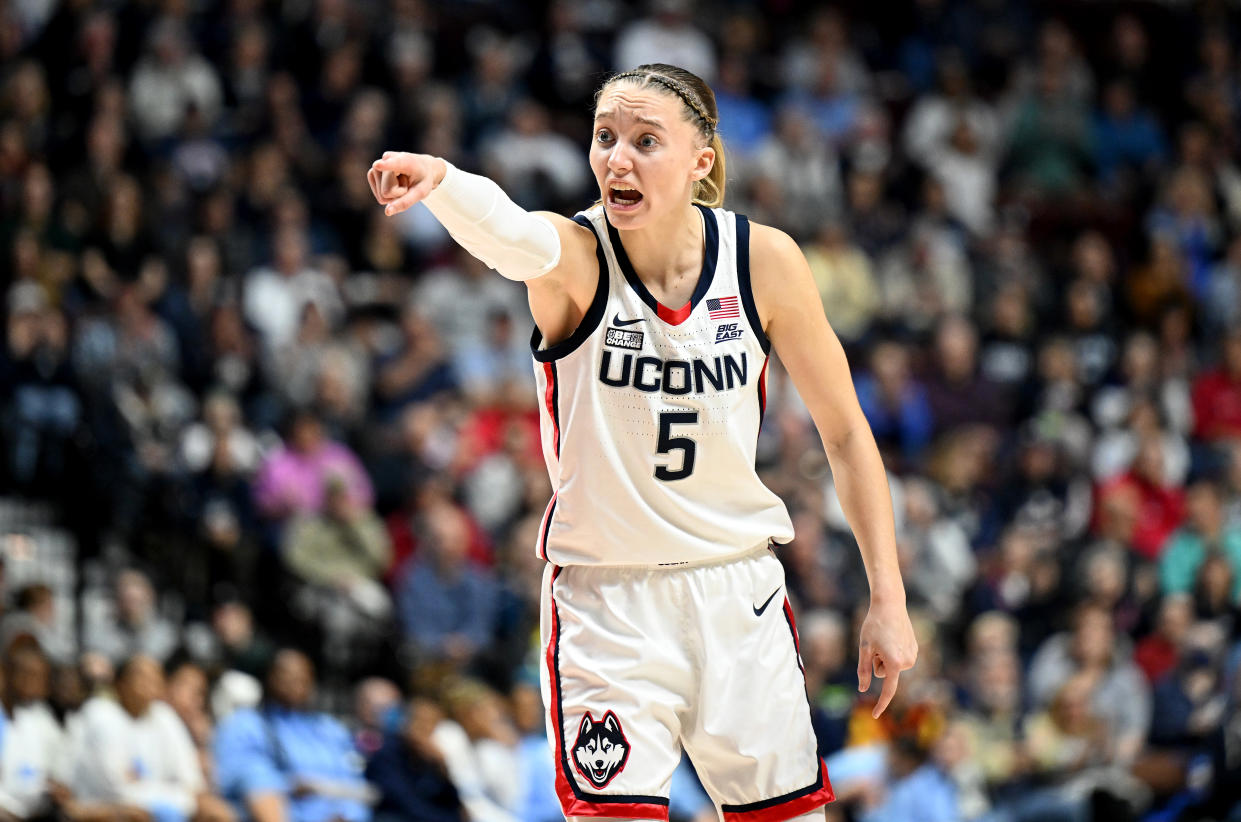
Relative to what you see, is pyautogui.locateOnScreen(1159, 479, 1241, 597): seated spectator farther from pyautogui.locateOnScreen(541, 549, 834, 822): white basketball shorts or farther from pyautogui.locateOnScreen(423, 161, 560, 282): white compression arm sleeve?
pyautogui.locateOnScreen(423, 161, 560, 282): white compression arm sleeve

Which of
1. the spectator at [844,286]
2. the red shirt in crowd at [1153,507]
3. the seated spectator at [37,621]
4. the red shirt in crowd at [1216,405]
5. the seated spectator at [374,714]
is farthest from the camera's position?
the spectator at [844,286]

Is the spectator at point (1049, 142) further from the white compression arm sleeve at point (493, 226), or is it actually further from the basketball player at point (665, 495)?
the white compression arm sleeve at point (493, 226)

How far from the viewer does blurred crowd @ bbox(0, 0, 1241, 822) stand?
374 inches

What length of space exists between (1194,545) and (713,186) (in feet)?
27.1

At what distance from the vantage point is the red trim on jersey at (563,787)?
4.25 meters

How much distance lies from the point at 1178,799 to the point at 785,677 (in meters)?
5.79

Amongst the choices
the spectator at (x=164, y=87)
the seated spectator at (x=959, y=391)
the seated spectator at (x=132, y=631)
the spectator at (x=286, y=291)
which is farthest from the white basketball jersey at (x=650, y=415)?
the spectator at (x=164, y=87)

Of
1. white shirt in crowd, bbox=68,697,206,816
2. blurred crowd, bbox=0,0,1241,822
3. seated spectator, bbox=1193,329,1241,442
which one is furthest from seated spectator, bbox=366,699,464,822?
seated spectator, bbox=1193,329,1241,442

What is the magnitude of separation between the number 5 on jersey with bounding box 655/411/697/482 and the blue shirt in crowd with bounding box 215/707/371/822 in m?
5.23

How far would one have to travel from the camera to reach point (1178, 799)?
936 cm

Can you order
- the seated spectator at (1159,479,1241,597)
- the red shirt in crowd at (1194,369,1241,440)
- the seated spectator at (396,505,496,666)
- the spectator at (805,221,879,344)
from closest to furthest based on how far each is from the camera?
the seated spectator at (396,505,496,666) → the seated spectator at (1159,479,1241,597) → the red shirt in crowd at (1194,369,1241,440) → the spectator at (805,221,879,344)

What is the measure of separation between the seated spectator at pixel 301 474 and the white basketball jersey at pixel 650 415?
6.73 metres

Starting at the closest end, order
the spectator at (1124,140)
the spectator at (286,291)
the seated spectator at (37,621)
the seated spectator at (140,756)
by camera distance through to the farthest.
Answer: the seated spectator at (140,756)
the seated spectator at (37,621)
the spectator at (286,291)
the spectator at (1124,140)

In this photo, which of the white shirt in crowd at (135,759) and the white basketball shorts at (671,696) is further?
the white shirt in crowd at (135,759)
